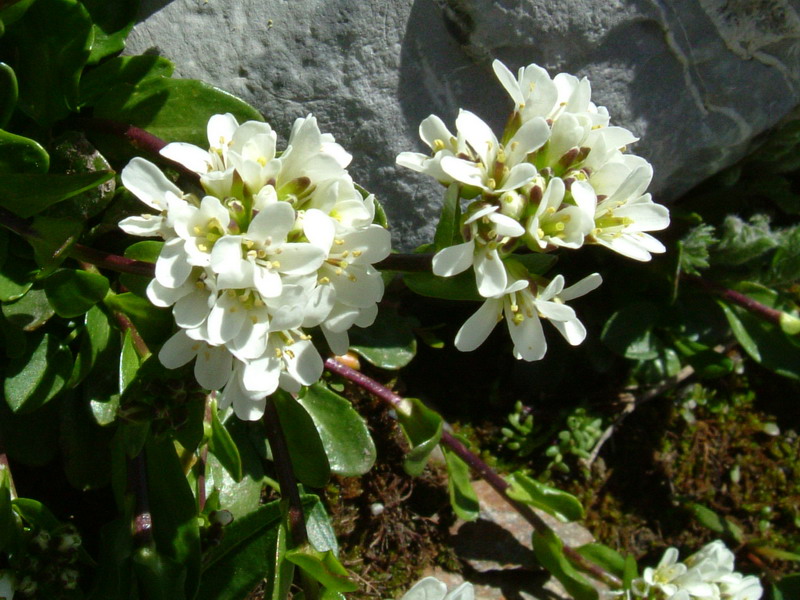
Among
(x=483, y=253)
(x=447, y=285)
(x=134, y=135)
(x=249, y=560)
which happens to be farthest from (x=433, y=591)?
(x=134, y=135)

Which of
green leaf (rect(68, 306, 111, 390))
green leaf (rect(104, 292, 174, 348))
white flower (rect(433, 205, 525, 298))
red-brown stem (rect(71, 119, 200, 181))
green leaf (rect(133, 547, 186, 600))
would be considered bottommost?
green leaf (rect(133, 547, 186, 600))

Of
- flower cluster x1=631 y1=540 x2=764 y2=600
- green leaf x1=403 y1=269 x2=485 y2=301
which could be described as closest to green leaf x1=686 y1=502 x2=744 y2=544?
flower cluster x1=631 y1=540 x2=764 y2=600

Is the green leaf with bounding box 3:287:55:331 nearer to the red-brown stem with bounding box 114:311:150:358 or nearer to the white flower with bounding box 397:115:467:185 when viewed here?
the red-brown stem with bounding box 114:311:150:358

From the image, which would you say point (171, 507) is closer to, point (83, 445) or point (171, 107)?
point (83, 445)

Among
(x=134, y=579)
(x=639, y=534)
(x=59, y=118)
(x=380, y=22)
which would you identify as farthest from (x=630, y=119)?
(x=134, y=579)

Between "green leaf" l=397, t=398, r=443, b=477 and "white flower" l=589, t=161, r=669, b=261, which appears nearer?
"white flower" l=589, t=161, r=669, b=261

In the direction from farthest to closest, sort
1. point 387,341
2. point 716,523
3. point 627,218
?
1. point 716,523
2. point 387,341
3. point 627,218

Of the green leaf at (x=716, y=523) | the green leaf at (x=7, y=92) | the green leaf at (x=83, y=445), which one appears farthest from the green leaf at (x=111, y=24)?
the green leaf at (x=716, y=523)
